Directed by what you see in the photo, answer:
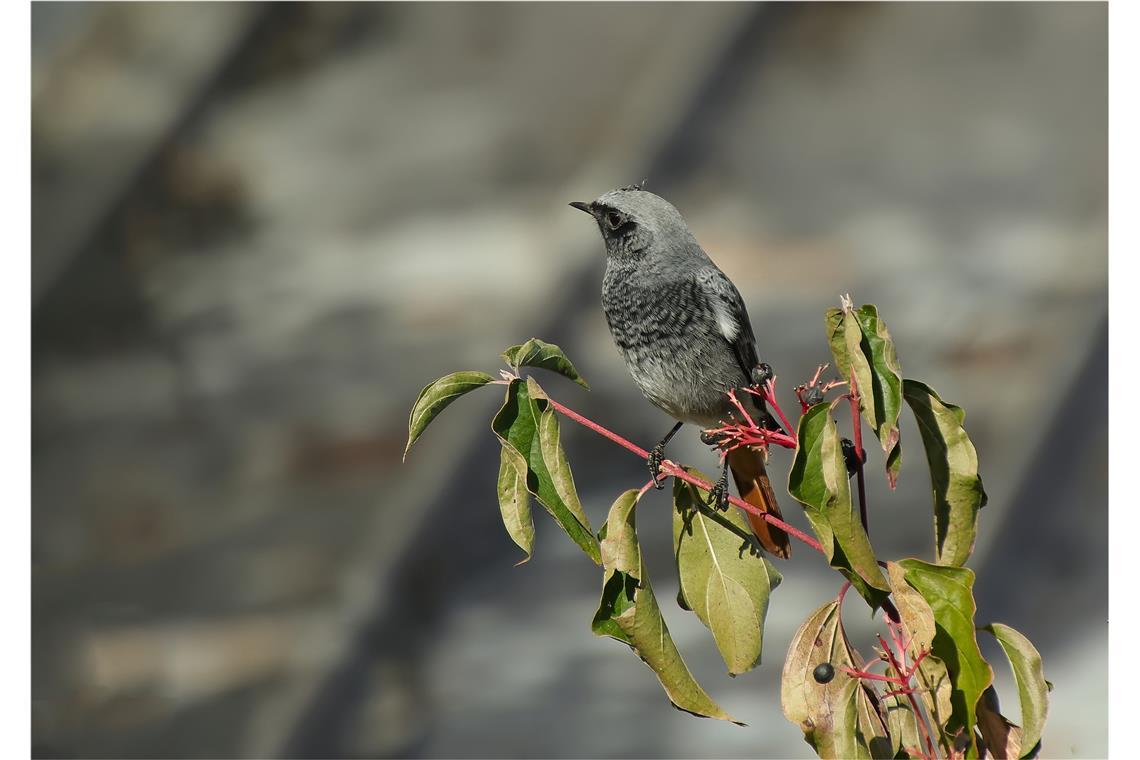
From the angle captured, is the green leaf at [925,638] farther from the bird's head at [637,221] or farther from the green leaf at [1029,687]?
the bird's head at [637,221]

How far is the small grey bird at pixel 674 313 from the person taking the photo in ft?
5.95

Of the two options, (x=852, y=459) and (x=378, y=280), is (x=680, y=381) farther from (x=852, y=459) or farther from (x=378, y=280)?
(x=378, y=280)

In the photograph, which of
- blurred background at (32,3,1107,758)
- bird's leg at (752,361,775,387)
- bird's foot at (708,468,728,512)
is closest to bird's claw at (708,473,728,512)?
bird's foot at (708,468,728,512)

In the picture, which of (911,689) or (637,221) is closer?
(911,689)

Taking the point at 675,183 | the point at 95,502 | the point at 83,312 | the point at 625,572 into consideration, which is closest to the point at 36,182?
the point at 83,312

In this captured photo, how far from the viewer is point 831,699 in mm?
1108

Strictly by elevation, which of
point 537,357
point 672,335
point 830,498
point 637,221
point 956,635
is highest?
point 637,221

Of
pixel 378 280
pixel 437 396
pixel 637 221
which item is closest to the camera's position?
pixel 437 396

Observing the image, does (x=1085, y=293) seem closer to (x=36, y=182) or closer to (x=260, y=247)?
(x=260, y=247)

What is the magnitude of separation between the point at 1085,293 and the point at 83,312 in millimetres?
3382

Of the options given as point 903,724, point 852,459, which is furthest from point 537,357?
point 903,724

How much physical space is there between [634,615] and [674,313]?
0.84m

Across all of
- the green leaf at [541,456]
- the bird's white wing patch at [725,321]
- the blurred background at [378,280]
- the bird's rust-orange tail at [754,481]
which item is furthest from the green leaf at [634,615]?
the blurred background at [378,280]

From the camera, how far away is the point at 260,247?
3.25m
